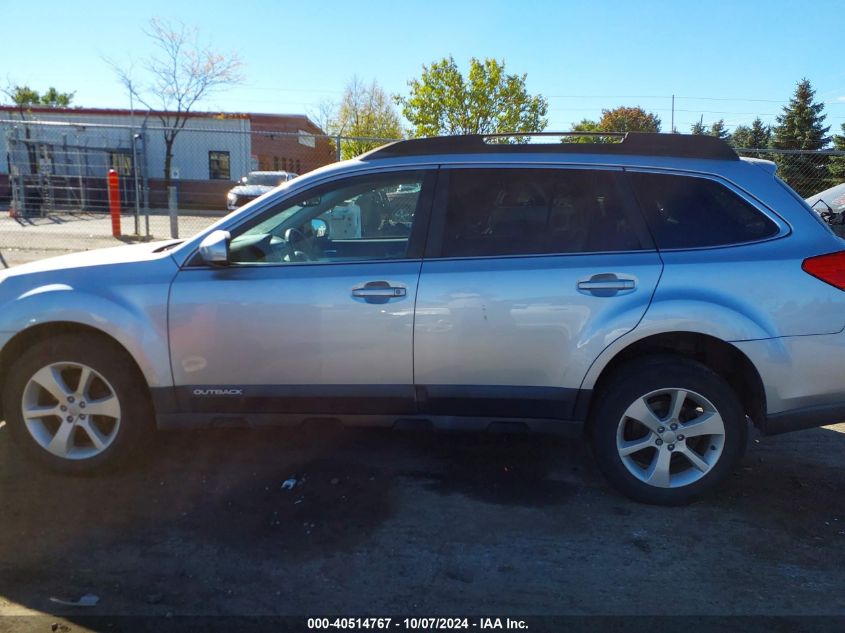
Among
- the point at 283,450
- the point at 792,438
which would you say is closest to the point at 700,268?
the point at 792,438

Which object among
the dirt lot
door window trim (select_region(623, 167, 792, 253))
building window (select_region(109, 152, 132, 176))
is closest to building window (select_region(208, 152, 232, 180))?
building window (select_region(109, 152, 132, 176))

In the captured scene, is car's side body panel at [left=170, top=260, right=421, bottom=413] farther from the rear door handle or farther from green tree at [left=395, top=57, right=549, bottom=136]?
green tree at [left=395, top=57, right=549, bottom=136]

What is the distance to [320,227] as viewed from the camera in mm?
→ 4090

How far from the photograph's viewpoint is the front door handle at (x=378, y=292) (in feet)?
11.8

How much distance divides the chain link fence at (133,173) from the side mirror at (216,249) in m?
11.9

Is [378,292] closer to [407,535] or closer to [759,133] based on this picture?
[407,535]

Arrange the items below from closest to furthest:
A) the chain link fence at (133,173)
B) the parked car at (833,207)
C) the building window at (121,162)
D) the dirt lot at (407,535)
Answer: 1. the dirt lot at (407,535)
2. the parked car at (833,207)
3. the chain link fence at (133,173)
4. the building window at (121,162)

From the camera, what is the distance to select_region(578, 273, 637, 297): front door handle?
3.52 metres

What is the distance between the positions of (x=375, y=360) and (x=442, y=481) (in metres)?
0.88

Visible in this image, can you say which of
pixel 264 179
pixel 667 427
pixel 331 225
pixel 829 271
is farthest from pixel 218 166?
pixel 829 271

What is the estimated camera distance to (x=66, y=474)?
388cm

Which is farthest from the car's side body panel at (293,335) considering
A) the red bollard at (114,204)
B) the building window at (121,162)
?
the building window at (121,162)

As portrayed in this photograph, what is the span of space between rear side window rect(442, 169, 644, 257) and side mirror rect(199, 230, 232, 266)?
3.81ft

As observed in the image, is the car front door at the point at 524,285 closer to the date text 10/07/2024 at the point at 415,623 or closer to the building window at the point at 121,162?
the date text 10/07/2024 at the point at 415,623
